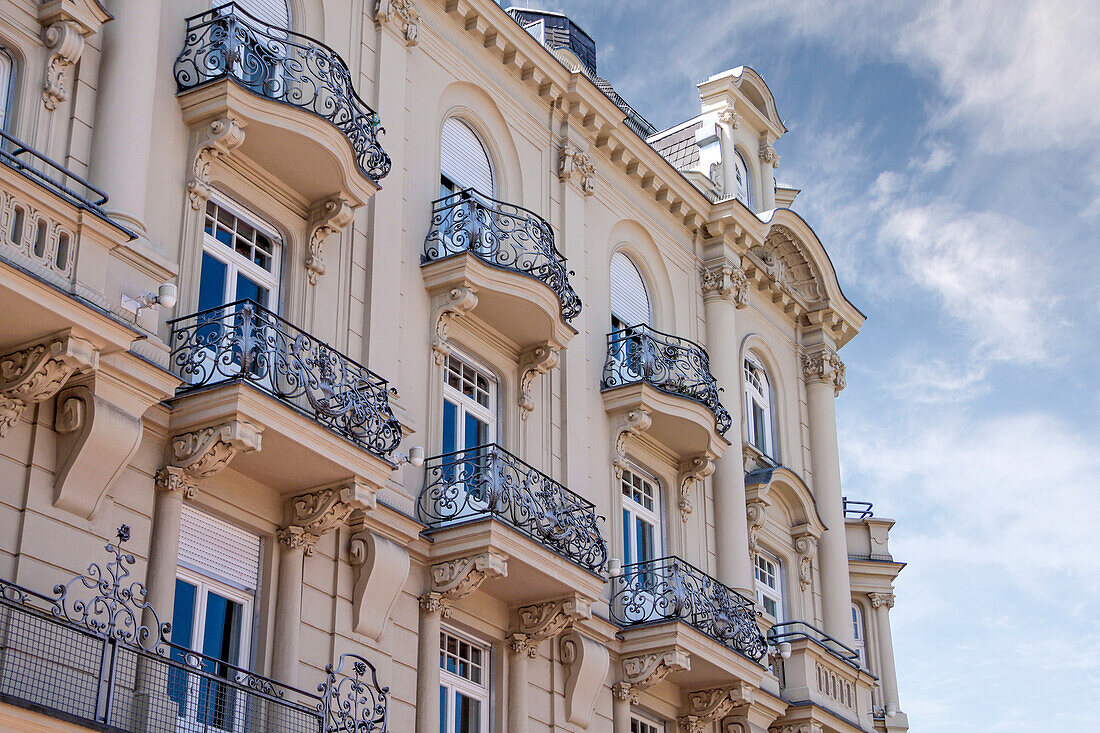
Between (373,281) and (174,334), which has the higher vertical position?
(373,281)

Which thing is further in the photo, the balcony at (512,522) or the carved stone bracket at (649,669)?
the carved stone bracket at (649,669)

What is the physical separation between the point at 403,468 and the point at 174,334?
371cm

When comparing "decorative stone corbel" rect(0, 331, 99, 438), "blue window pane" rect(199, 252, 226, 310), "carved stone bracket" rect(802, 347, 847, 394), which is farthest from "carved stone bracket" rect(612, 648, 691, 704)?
"carved stone bracket" rect(802, 347, 847, 394)

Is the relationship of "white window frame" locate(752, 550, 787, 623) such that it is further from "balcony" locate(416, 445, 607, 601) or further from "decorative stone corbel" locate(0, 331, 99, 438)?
"decorative stone corbel" locate(0, 331, 99, 438)

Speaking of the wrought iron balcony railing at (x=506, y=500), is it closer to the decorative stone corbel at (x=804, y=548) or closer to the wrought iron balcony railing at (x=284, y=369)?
the wrought iron balcony railing at (x=284, y=369)

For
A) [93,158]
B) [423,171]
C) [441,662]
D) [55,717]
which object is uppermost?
[423,171]

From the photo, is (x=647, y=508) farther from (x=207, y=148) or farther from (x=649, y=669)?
(x=207, y=148)

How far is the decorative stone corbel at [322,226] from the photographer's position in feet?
58.1

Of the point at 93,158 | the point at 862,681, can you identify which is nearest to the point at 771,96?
the point at 862,681

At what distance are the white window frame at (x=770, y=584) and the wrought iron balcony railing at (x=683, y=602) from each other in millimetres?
3423

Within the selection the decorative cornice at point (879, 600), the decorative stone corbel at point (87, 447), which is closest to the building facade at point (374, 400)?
the decorative stone corbel at point (87, 447)

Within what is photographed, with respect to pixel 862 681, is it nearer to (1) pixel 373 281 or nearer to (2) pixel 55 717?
(1) pixel 373 281

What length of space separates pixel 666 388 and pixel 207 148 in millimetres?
9133

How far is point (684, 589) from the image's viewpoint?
21.3 meters
